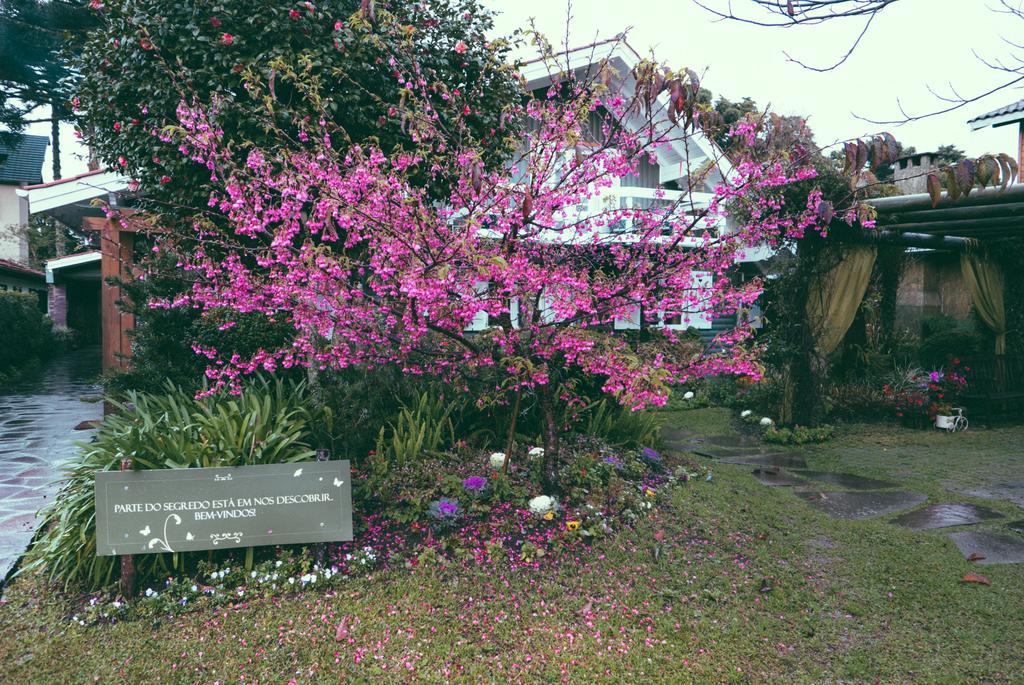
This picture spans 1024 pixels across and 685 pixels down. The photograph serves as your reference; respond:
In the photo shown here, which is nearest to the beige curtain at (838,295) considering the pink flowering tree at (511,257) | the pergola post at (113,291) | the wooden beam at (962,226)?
the wooden beam at (962,226)

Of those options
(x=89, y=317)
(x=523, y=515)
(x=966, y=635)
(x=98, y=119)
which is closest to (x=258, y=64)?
(x=98, y=119)

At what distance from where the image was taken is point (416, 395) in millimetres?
5660

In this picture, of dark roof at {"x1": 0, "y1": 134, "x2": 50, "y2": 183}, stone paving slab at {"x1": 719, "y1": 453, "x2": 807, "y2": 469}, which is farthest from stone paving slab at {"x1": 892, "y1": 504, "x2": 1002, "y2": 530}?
dark roof at {"x1": 0, "y1": 134, "x2": 50, "y2": 183}

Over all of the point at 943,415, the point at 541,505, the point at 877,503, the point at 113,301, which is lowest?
the point at 877,503

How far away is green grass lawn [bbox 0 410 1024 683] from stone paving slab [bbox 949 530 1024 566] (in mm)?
139

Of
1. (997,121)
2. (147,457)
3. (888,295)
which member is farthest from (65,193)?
(997,121)

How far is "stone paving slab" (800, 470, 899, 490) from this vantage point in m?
6.21

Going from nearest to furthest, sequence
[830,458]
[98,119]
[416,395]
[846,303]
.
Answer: [416,395] → [98,119] → [830,458] → [846,303]

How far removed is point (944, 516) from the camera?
5.30 metres

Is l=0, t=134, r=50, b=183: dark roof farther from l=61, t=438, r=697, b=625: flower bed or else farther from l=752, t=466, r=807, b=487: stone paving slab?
l=752, t=466, r=807, b=487: stone paving slab

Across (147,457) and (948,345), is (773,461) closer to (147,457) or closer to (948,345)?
(948,345)

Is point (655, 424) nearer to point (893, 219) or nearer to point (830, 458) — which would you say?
point (830, 458)

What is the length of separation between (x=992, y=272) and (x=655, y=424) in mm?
7374

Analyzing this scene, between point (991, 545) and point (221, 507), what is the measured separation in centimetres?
518
